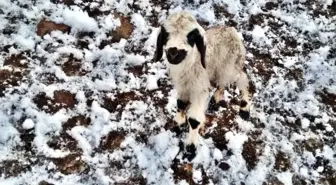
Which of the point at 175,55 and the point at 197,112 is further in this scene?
the point at 197,112

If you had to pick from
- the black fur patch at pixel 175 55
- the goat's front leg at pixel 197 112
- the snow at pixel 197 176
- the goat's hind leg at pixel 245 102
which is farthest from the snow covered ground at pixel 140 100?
the black fur patch at pixel 175 55

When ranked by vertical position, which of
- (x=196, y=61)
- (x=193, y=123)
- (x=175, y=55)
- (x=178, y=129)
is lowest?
(x=178, y=129)

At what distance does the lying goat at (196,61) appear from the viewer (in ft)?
13.6

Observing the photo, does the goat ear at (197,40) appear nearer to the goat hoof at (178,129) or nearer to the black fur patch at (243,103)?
the goat hoof at (178,129)

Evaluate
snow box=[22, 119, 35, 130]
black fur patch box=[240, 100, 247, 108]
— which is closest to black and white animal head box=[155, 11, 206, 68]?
black fur patch box=[240, 100, 247, 108]

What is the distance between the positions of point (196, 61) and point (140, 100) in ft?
4.33

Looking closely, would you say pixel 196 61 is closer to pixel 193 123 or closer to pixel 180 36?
pixel 180 36

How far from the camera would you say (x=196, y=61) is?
15.4ft

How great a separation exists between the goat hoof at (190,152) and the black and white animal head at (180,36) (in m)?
1.37

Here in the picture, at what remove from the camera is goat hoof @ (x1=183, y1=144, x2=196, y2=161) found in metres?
5.21

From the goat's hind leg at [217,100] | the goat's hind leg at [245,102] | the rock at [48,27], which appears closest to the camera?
the goat's hind leg at [245,102]

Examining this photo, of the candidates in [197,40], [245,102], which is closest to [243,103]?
[245,102]

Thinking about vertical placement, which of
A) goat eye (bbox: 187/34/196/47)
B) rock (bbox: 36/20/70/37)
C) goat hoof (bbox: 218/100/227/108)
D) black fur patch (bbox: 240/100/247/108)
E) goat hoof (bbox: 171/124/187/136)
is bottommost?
goat hoof (bbox: 171/124/187/136)

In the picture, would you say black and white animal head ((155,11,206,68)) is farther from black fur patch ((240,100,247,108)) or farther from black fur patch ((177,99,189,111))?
black fur patch ((240,100,247,108))
